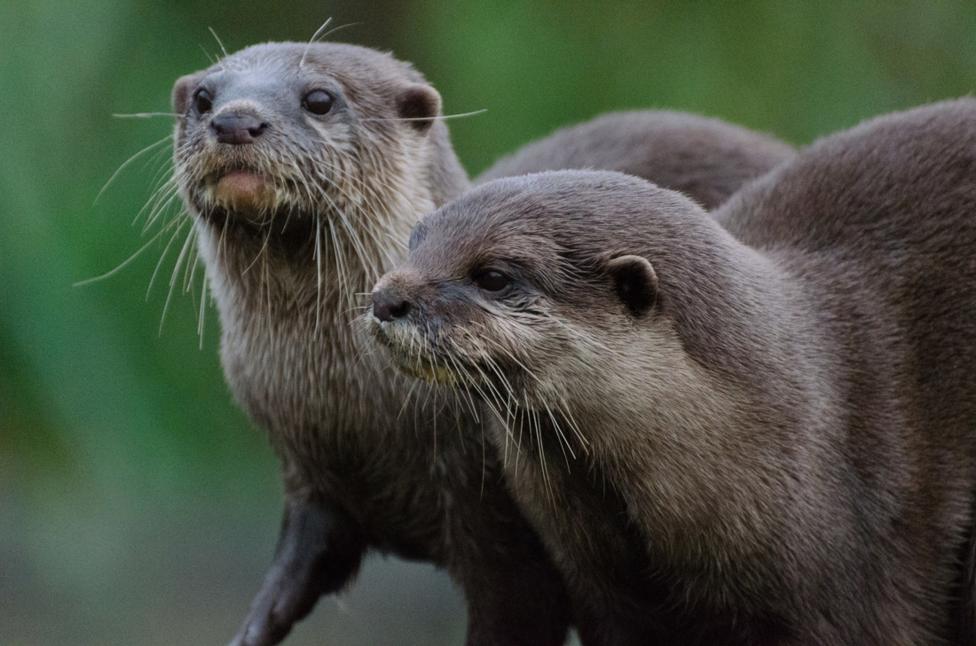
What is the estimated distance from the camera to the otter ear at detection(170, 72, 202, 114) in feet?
11.4

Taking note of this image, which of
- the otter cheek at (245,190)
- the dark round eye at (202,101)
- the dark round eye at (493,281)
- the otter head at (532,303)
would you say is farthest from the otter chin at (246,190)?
the dark round eye at (493,281)

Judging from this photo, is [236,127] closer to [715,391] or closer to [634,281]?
[634,281]

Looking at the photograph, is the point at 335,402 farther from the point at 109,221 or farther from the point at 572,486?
the point at 109,221

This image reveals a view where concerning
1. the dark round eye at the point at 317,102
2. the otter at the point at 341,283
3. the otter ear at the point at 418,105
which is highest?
the otter ear at the point at 418,105

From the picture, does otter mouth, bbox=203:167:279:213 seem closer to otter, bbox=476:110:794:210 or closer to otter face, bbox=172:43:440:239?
otter face, bbox=172:43:440:239

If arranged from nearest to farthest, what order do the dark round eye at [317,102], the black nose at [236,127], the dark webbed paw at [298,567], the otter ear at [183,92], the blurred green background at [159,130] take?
the black nose at [236,127]
the dark round eye at [317,102]
the otter ear at [183,92]
the dark webbed paw at [298,567]
the blurred green background at [159,130]

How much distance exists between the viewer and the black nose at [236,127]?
3129 mm

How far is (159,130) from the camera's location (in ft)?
19.8

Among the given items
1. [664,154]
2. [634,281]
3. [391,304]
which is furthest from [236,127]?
[664,154]

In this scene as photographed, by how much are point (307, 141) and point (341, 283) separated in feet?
0.99

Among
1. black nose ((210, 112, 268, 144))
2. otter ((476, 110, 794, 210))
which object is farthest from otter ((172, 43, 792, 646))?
otter ((476, 110, 794, 210))

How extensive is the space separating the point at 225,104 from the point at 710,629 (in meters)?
1.30

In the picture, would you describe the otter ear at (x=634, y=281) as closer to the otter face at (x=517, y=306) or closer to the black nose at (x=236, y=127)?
the otter face at (x=517, y=306)

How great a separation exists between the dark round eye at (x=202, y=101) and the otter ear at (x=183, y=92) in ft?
0.24
